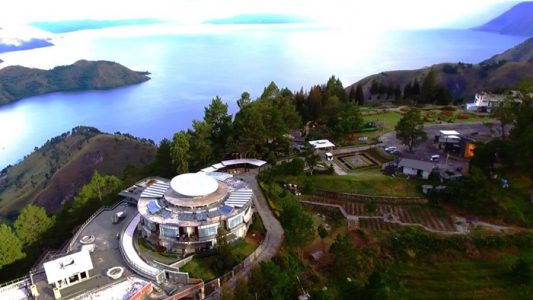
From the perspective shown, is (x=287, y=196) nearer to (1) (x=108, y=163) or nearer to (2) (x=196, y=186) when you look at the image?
(2) (x=196, y=186)

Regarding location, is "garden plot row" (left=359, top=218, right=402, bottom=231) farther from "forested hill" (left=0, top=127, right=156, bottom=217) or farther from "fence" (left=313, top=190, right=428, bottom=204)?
"forested hill" (left=0, top=127, right=156, bottom=217)

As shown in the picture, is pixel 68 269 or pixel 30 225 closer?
pixel 68 269

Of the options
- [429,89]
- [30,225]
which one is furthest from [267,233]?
[429,89]

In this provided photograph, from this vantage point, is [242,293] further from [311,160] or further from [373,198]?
[311,160]

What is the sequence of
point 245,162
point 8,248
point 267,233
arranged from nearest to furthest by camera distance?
point 8,248 < point 267,233 < point 245,162

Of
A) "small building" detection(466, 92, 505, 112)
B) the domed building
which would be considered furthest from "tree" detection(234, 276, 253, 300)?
"small building" detection(466, 92, 505, 112)

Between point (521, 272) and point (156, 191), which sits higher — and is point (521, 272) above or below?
below

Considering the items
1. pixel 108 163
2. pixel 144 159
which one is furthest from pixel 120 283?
pixel 108 163
